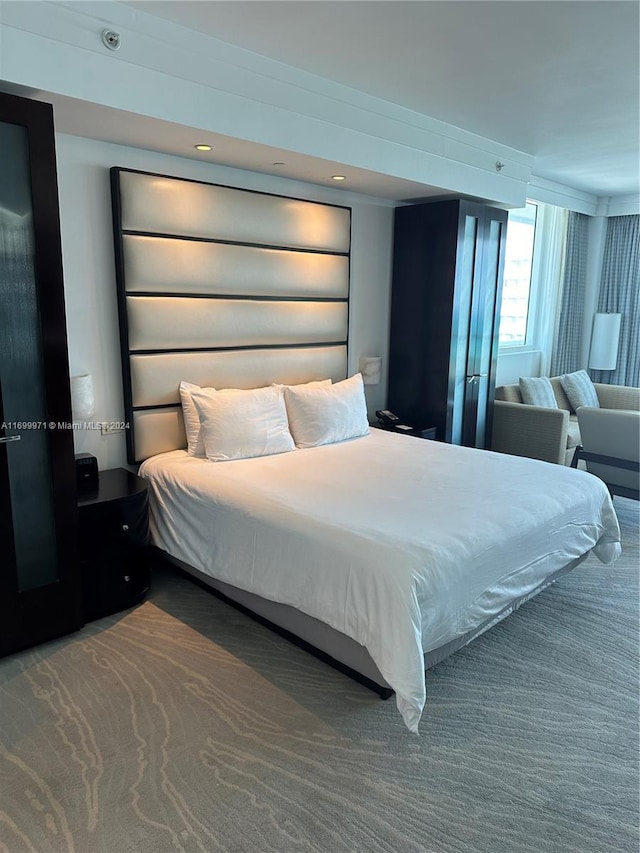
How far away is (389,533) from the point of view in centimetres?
234

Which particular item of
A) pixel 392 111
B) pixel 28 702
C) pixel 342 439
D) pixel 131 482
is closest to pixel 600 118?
pixel 392 111

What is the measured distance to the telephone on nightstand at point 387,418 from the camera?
15.3 ft

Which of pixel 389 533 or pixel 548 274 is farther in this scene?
pixel 548 274

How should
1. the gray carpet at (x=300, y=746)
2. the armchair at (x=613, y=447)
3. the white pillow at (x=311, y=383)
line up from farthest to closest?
the armchair at (x=613, y=447) → the white pillow at (x=311, y=383) → the gray carpet at (x=300, y=746)

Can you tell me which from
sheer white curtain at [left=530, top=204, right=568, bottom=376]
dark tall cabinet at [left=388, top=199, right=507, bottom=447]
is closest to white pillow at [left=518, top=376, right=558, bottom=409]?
dark tall cabinet at [left=388, top=199, right=507, bottom=447]

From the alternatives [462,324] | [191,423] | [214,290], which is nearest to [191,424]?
[191,423]

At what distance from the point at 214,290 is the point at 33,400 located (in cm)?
145

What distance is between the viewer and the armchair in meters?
4.19

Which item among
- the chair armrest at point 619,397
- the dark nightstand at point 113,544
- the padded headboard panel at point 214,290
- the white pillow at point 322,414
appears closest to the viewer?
the dark nightstand at point 113,544

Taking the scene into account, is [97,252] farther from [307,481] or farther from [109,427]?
[307,481]

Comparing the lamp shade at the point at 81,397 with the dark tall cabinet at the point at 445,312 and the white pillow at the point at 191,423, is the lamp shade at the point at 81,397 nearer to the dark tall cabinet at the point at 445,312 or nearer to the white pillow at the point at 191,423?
the white pillow at the point at 191,423

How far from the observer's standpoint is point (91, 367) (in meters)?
3.24

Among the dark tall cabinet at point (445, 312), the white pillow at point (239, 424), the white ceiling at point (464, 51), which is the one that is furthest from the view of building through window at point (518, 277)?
the white pillow at point (239, 424)

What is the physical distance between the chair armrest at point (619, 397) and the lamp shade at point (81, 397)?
202 inches
